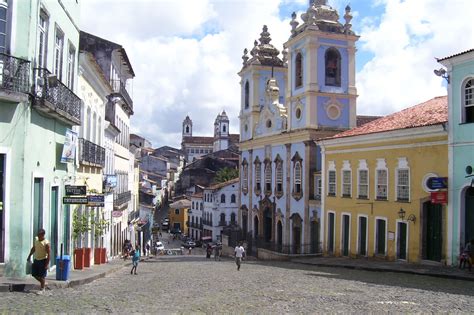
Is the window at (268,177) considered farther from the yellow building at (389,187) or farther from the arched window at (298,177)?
the yellow building at (389,187)

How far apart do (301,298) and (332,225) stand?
1749cm

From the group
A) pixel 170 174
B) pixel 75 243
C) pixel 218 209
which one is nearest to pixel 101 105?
pixel 75 243

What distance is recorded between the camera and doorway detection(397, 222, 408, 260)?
22047 millimetres

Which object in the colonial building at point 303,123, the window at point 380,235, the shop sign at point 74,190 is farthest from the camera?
the colonial building at point 303,123

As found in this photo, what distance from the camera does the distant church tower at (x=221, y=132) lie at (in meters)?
124

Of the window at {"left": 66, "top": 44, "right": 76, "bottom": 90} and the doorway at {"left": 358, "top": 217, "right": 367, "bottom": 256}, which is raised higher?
the window at {"left": 66, "top": 44, "right": 76, "bottom": 90}

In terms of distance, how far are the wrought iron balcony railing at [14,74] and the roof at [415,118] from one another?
1411 cm

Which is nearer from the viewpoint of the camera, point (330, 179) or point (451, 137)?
point (451, 137)

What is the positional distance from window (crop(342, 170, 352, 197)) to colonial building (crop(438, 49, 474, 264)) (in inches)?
301

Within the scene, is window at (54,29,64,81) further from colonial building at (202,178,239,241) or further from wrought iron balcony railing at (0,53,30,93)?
colonial building at (202,178,239,241)

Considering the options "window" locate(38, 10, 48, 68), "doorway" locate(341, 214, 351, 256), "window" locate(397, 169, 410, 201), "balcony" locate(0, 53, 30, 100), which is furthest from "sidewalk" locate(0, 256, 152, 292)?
"doorway" locate(341, 214, 351, 256)

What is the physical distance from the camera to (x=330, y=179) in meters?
28.5

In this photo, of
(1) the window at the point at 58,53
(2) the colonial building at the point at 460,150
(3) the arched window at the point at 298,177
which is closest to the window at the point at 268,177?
(3) the arched window at the point at 298,177

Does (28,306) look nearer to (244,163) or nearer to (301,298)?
(301,298)
